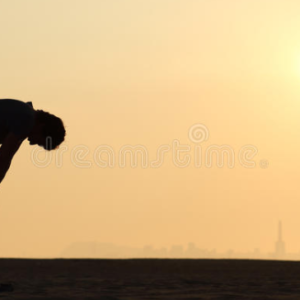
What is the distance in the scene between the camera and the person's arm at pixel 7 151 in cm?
725

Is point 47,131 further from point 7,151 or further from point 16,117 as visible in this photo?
point 7,151

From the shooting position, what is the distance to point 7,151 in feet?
23.8

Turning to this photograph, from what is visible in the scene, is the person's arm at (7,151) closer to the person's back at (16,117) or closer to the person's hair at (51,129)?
the person's back at (16,117)

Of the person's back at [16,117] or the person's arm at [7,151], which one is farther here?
the person's back at [16,117]

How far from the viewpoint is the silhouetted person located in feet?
23.9

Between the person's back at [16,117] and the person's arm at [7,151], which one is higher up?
the person's back at [16,117]
